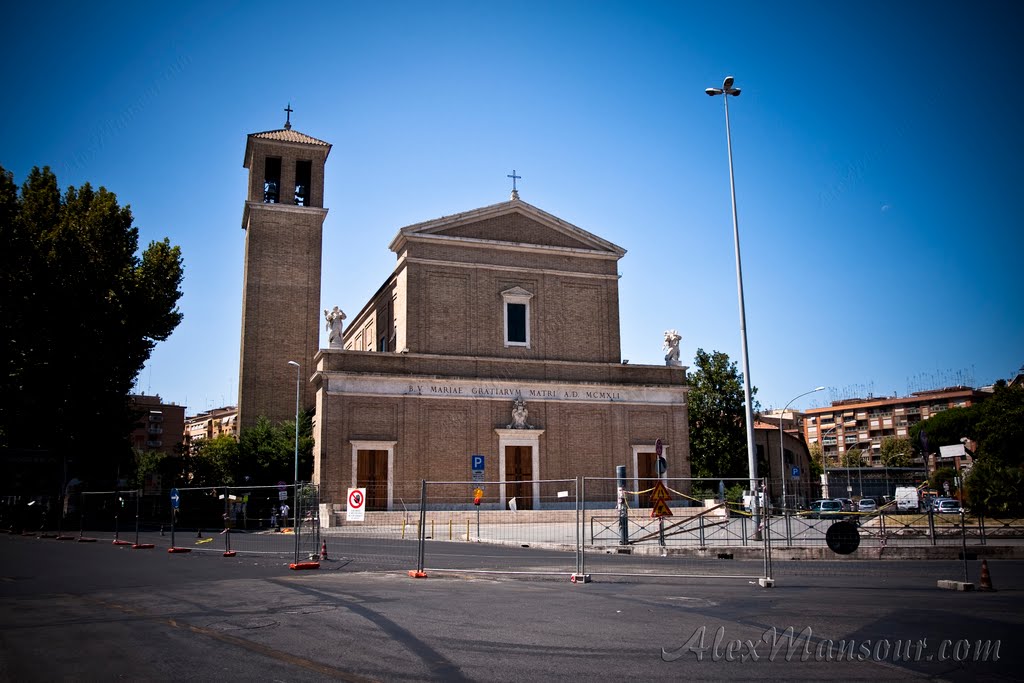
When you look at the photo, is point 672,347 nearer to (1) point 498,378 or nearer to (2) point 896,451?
(1) point 498,378

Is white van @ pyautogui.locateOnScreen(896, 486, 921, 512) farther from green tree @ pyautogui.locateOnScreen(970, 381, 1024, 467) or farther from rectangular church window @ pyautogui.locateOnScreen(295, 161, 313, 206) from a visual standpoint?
rectangular church window @ pyautogui.locateOnScreen(295, 161, 313, 206)

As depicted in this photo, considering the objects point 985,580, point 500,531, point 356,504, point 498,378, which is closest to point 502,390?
point 498,378

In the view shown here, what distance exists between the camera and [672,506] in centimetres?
3522

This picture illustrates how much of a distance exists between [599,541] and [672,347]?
18999mm

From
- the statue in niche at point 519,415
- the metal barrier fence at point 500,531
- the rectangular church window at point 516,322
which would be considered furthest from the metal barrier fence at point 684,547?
the rectangular church window at point 516,322

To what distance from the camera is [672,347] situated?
132 feet

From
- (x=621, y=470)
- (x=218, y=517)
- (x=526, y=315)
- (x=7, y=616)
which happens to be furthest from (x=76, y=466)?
(x=7, y=616)

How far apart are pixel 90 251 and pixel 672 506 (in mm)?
29026

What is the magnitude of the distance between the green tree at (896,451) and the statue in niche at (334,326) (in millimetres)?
70350

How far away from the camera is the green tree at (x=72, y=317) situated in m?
34.7

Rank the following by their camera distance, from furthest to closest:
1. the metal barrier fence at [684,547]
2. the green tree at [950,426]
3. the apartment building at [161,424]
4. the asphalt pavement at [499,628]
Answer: the apartment building at [161,424] < the green tree at [950,426] < the metal barrier fence at [684,547] < the asphalt pavement at [499,628]

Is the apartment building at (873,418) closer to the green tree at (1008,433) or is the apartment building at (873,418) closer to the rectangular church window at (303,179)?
the green tree at (1008,433)

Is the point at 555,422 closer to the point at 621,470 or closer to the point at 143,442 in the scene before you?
the point at 621,470

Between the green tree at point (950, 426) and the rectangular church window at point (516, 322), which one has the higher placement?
the rectangular church window at point (516, 322)
